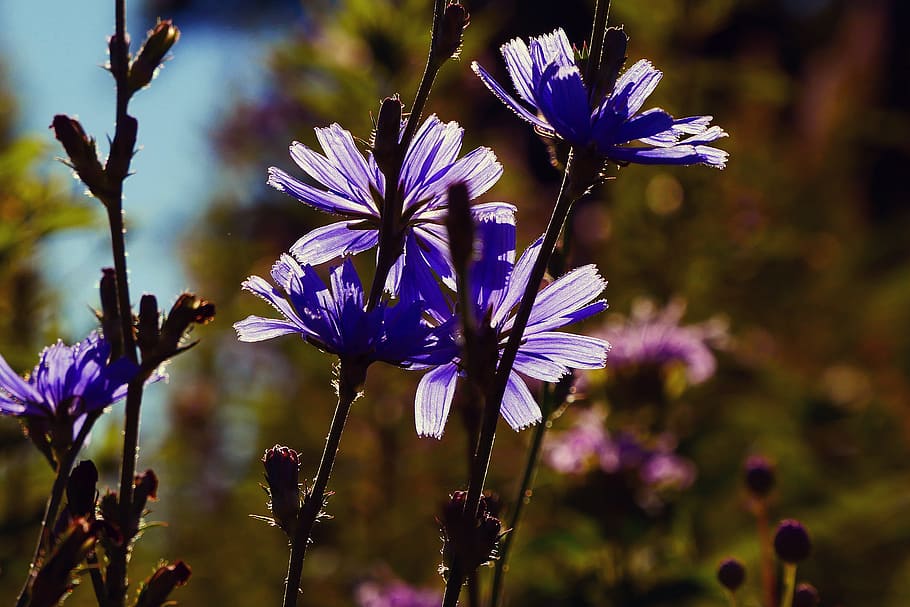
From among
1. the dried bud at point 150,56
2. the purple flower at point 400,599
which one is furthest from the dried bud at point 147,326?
the purple flower at point 400,599

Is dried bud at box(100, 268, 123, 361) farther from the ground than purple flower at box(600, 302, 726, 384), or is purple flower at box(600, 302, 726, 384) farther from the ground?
purple flower at box(600, 302, 726, 384)

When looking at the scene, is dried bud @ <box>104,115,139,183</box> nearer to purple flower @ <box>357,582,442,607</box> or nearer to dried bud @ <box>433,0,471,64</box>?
dried bud @ <box>433,0,471,64</box>

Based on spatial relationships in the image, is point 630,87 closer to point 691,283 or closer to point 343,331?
point 343,331

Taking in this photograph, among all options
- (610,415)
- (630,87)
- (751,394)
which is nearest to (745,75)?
(751,394)

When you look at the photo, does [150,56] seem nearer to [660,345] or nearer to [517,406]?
[517,406]

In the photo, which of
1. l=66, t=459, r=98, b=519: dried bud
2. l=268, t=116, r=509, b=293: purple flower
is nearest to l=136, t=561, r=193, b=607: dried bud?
l=66, t=459, r=98, b=519: dried bud

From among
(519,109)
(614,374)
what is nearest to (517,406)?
(519,109)

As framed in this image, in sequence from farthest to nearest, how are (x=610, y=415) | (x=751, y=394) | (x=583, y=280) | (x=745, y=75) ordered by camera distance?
(x=751, y=394), (x=745, y=75), (x=610, y=415), (x=583, y=280)
